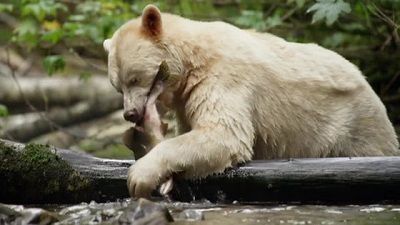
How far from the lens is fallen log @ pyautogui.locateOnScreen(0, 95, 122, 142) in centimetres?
1127

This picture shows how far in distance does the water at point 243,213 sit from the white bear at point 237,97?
0.26 m

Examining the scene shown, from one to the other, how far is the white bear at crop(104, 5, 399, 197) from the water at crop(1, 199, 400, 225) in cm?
26

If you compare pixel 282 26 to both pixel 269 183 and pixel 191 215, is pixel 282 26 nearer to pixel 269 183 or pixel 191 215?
pixel 269 183

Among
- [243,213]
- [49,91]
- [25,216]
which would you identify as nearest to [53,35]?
[49,91]

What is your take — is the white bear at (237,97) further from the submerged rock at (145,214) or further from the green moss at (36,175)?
the submerged rock at (145,214)

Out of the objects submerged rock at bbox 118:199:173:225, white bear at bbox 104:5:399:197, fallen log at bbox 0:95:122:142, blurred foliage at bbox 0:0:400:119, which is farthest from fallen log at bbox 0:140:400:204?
fallen log at bbox 0:95:122:142

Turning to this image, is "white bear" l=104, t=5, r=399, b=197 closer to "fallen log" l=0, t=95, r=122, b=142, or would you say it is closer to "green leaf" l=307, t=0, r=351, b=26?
"green leaf" l=307, t=0, r=351, b=26

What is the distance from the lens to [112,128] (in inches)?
437

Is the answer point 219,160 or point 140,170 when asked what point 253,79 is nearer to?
point 219,160

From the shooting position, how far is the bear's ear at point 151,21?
5.25 m

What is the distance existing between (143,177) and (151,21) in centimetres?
112

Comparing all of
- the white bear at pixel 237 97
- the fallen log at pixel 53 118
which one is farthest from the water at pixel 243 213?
the fallen log at pixel 53 118

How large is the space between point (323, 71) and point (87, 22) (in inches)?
235

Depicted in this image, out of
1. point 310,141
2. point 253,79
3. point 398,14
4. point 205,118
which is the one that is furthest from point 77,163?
point 398,14
